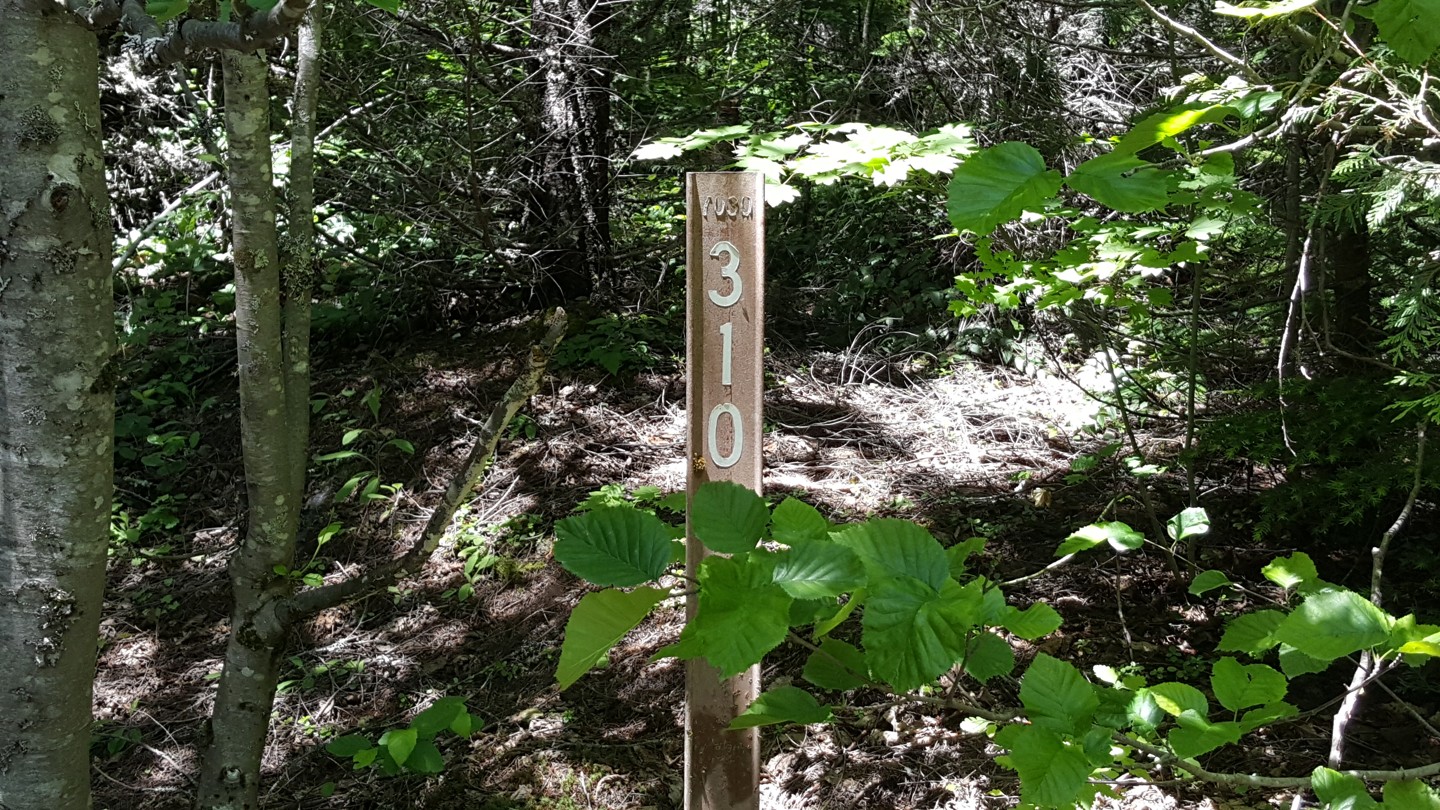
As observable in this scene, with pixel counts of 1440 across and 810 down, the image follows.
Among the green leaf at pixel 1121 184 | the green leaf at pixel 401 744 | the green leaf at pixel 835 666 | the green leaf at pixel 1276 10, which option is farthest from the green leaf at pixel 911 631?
the green leaf at pixel 401 744

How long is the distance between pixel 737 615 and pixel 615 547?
21 cm

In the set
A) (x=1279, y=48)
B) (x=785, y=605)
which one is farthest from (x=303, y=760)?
(x=1279, y=48)

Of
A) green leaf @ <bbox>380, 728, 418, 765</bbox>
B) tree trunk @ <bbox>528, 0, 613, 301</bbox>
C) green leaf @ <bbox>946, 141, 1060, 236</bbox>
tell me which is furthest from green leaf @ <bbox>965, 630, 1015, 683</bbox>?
tree trunk @ <bbox>528, 0, 613, 301</bbox>

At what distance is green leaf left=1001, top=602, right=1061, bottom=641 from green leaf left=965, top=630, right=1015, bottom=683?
33 millimetres

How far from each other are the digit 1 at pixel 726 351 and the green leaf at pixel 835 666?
0.84 metres

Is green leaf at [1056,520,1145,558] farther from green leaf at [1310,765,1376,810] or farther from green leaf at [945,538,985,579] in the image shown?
green leaf at [1310,765,1376,810]

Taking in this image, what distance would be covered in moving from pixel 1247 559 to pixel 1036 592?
0.83 metres

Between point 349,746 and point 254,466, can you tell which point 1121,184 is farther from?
point 349,746

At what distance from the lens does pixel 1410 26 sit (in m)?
1.08

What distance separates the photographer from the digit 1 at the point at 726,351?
6.59 feet

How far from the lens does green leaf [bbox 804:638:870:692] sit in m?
1.23

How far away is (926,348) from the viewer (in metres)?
6.46

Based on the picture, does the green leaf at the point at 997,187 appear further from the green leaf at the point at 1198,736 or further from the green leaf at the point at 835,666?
the green leaf at the point at 1198,736

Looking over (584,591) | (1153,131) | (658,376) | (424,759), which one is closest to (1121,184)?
(1153,131)
